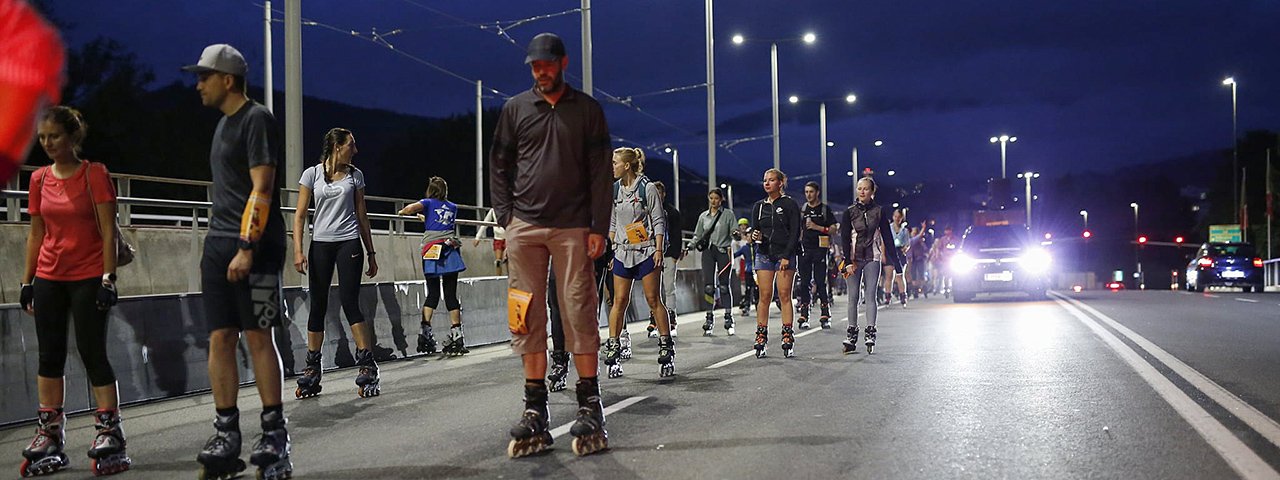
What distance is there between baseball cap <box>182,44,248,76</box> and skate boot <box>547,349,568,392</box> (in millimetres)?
3887

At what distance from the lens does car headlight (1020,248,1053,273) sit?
86.4 feet

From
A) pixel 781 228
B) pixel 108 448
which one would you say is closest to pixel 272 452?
pixel 108 448

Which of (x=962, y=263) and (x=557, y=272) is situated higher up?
(x=557, y=272)

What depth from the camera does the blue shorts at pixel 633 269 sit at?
388 inches

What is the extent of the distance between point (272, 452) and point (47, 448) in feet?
4.55

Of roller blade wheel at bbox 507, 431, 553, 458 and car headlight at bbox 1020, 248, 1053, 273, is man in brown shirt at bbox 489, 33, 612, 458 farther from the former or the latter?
car headlight at bbox 1020, 248, 1053, 273

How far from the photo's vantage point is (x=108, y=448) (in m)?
5.62

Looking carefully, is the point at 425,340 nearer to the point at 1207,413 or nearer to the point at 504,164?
the point at 504,164

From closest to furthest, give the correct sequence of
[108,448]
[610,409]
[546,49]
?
[108,448], [546,49], [610,409]

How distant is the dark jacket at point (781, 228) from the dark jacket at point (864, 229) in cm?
81

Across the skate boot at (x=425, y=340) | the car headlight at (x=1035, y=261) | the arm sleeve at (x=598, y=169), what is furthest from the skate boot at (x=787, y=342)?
the car headlight at (x=1035, y=261)

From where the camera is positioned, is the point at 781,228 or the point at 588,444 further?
the point at 781,228

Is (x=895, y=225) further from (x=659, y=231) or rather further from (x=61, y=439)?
(x=61, y=439)

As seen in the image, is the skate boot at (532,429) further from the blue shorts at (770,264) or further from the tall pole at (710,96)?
Answer: the tall pole at (710,96)
